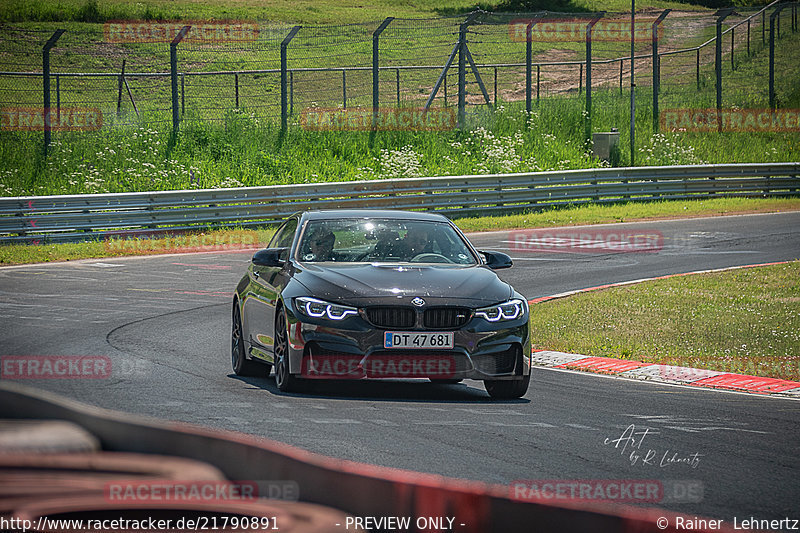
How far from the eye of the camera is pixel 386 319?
30.2 feet

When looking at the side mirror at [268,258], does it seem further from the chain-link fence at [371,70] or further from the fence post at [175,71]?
the chain-link fence at [371,70]

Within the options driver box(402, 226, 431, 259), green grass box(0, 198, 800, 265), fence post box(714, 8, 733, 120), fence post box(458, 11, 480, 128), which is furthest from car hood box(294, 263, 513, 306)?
fence post box(714, 8, 733, 120)

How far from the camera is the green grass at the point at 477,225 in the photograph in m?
23.0

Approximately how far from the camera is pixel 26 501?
312 centimetres

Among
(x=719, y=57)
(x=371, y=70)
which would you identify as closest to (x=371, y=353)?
(x=719, y=57)

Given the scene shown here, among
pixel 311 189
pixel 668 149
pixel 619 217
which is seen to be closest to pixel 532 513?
pixel 311 189

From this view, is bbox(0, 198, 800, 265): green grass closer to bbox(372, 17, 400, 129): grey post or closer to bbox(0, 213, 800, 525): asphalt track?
bbox(372, 17, 400, 129): grey post

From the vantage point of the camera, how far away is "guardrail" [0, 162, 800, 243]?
24438mm

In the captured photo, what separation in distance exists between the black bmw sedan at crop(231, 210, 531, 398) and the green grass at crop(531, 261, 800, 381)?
9.72 feet

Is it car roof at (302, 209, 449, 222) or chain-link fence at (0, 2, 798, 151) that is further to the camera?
chain-link fence at (0, 2, 798, 151)

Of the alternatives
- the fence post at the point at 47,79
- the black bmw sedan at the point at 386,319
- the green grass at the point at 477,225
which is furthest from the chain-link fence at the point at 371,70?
the black bmw sedan at the point at 386,319

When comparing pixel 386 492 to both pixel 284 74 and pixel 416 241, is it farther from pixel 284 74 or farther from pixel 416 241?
pixel 284 74

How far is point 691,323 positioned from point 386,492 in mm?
12110

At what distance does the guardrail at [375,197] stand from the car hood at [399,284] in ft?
51.0
